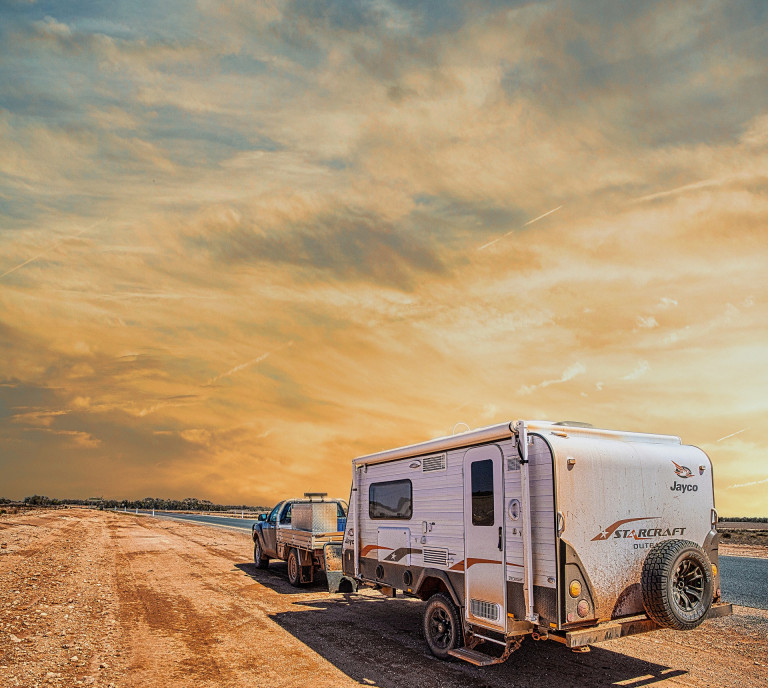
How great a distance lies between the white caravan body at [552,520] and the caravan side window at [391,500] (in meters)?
0.52

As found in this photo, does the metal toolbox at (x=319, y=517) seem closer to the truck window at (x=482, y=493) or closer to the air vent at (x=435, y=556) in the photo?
the air vent at (x=435, y=556)

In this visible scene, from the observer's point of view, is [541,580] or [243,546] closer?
[541,580]

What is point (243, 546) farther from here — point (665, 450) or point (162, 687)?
point (665, 450)

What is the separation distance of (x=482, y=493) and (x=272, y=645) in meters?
4.96

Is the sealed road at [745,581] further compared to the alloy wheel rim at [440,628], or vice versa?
the sealed road at [745,581]

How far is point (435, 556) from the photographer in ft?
33.1

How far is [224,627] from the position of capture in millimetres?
12180

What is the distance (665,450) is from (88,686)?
9.18 metres

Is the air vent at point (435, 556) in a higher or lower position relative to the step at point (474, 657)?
higher

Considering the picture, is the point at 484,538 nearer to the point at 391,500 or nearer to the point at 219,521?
the point at 391,500

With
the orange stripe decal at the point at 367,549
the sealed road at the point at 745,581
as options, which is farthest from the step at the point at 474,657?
the sealed road at the point at 745,581

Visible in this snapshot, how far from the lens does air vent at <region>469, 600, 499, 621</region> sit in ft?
27.5

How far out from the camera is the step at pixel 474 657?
8.38m

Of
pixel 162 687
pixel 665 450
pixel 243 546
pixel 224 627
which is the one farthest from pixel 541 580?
pixel 243 546
